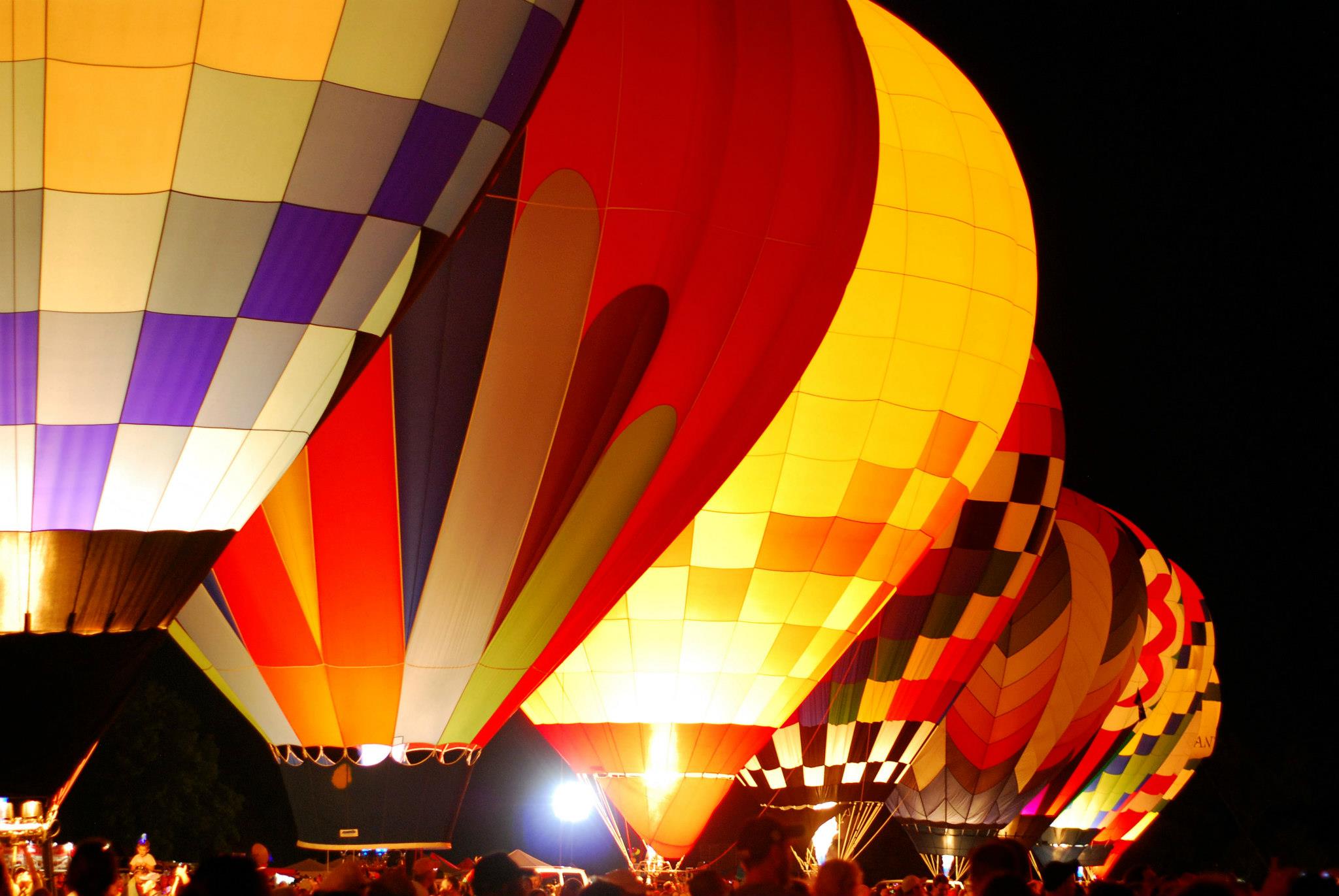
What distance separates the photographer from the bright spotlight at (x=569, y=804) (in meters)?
15.6

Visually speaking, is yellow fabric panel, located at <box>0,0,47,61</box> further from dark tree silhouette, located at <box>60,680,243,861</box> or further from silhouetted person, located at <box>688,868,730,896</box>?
dark tree silhouette, located at <box>60,680,243,861</box>

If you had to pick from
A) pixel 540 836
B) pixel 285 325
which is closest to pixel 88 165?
pixel 285 325

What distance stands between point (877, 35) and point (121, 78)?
502cm

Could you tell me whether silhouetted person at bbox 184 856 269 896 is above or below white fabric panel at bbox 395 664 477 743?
below

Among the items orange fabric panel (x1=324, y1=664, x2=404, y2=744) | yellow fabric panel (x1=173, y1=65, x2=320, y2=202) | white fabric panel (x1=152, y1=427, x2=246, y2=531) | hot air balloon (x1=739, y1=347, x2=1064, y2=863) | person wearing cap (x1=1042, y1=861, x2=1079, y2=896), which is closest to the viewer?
person wearing cap (x1=1042, y1=861, x2=1079, y2=896)

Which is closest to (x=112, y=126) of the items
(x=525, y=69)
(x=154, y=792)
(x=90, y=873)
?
(x=525, y=69)

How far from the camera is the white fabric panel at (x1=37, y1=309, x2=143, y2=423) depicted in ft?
12.0

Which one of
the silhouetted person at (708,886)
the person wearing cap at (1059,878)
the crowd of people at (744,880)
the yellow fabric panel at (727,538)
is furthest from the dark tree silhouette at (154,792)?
the person wearing cap at (1059,878)

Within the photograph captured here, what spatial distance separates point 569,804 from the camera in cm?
1628

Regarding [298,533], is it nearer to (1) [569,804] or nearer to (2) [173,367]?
(2) [173,367]

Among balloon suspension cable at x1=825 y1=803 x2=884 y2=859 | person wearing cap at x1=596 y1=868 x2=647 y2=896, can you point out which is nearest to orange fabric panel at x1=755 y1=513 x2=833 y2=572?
balloon suspension cable at x1=825 y1=803 x2=884 y2=859

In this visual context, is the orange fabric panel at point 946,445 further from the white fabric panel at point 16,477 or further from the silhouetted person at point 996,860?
the silhouetted person at point 996,860

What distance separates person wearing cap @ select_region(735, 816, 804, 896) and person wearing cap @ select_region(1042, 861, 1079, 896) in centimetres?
63

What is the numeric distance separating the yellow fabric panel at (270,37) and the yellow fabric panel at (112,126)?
0.35 feet
